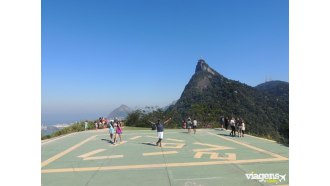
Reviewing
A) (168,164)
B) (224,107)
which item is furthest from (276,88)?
(168,164)

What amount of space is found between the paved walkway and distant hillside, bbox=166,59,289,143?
17300mm

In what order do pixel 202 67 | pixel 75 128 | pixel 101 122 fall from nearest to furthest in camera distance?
pixel 75 128
pixel 101 122
pixel 202 67

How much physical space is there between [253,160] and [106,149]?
780cm

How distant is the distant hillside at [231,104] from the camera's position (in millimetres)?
40844

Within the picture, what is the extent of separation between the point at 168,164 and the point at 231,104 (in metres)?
49.8

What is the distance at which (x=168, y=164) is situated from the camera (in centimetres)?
1289

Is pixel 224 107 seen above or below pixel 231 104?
below

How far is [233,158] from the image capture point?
13.9 m

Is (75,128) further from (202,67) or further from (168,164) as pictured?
(202,67)

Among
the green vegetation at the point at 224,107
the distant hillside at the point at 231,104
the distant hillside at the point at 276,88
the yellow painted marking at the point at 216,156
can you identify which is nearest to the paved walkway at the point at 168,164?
the yellow painted marking at the point at 216,156

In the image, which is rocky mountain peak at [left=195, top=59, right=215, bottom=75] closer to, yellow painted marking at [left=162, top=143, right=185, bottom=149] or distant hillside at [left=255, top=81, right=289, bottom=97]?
distant hillside at [left=255, top=81, right=289, bottom=97]

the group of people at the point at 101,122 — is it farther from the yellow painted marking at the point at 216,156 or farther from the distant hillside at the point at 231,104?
the yellow painted marking at the point at 216,156
